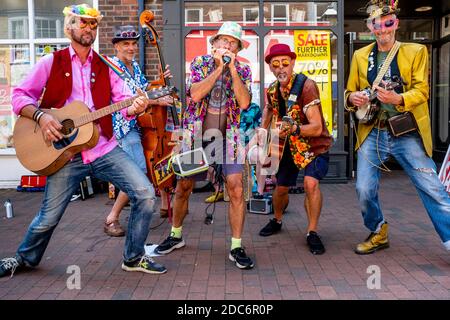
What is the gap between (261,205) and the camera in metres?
6.23

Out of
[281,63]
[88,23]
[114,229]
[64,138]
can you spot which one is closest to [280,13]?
[281,63]

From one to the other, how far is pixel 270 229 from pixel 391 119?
1787 millimetres

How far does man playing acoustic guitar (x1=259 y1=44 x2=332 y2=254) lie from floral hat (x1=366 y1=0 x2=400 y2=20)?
30.3 inches

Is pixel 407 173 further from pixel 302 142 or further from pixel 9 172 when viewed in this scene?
pixel 9 172

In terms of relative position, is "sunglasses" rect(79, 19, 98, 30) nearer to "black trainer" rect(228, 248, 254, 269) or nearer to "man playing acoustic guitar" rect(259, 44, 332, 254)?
"man playing acoustic guitar" rect(259, 44, 332, 254)

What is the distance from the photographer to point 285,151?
485cm

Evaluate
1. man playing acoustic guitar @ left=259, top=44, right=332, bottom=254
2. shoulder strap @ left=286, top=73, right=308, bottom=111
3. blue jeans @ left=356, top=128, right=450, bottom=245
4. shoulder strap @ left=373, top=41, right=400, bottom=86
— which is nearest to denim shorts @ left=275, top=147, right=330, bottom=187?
man playing acoustic guitar @ left=259, top=44, right=332, bottom=254

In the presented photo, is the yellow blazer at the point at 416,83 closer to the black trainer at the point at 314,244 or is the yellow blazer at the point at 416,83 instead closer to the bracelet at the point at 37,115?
the black trainer at the point at 314,244

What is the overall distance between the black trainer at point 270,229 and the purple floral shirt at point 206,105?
4.26 feet

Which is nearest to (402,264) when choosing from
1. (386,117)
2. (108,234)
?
(386,117)

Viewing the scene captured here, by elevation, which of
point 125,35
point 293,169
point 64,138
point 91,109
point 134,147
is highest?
point 125,35

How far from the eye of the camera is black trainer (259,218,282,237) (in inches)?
203

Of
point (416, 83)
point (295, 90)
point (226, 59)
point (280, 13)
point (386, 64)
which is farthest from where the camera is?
point (280, 13)
